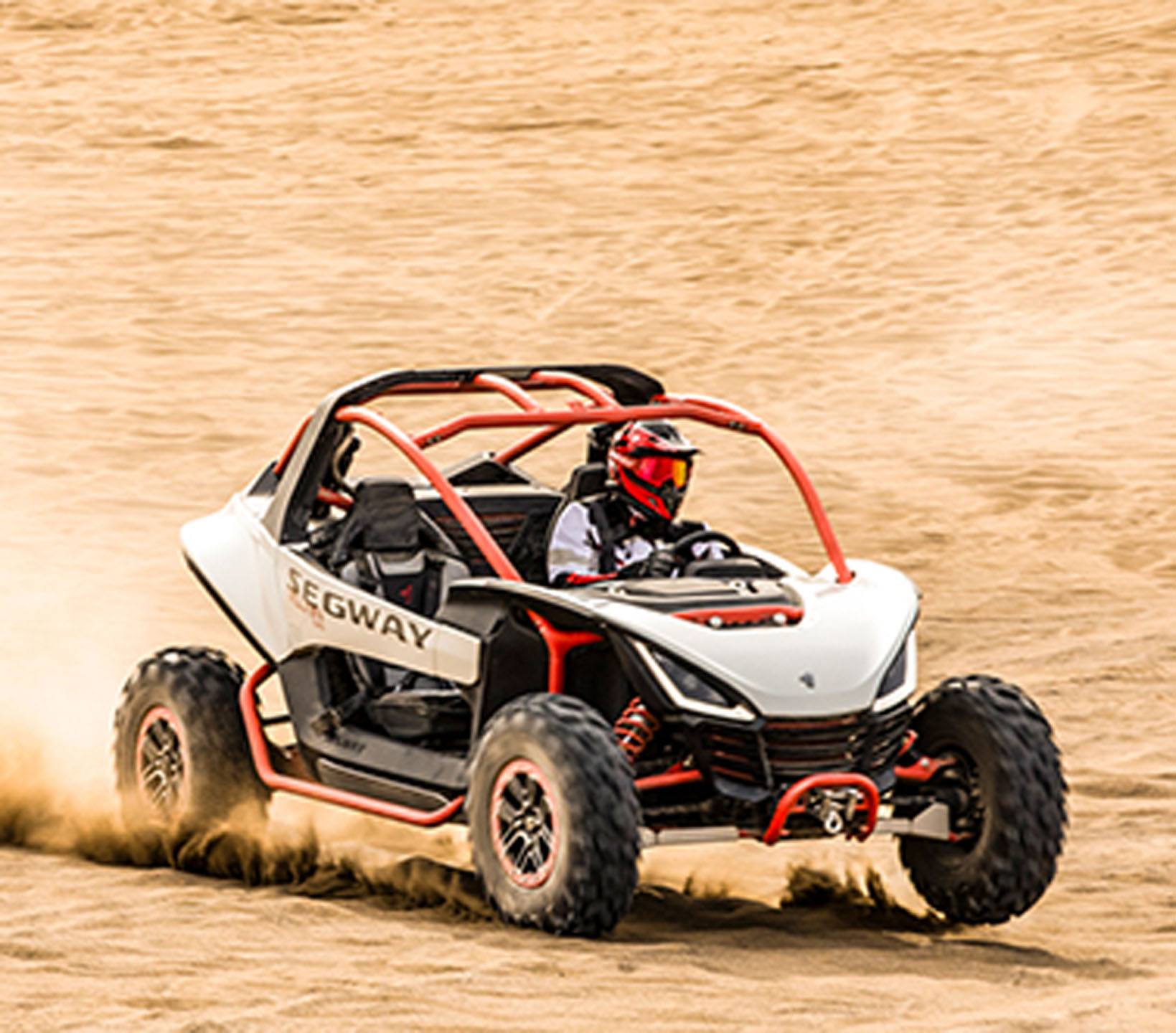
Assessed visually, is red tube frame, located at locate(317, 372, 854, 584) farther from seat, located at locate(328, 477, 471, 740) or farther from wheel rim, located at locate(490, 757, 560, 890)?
wheel rim, located at locate(490, 757, 560, 890)

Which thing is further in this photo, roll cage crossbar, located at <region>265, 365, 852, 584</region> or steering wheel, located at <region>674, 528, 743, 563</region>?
steering wheel, located at <region>674, 528, 743, 563</region>

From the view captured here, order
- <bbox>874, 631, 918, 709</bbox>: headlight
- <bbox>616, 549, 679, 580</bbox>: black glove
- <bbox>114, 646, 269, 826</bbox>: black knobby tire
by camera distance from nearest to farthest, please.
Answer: <bbox>874, 631, 918, 709</bbox>: headlight → <bbox>616, 549, 679, 580</bbox>: black glove → <bbox>114, 646, 269, 826</bbox>: black knobby tire

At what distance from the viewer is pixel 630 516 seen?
28.8 feet

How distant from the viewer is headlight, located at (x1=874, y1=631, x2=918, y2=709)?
780 centimetres

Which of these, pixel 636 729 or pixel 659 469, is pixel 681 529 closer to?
pixel 659 469

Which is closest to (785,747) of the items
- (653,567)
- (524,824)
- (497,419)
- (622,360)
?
(524,824)

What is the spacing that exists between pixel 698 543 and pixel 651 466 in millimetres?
343

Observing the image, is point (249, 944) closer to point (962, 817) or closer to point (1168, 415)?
point (962, 817)

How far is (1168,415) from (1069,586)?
500 centimetres

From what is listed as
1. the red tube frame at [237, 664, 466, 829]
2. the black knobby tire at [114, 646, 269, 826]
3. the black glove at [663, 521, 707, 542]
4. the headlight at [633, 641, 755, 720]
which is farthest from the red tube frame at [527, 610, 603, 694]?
the black knobby tire at [114, 646, 269, 826]

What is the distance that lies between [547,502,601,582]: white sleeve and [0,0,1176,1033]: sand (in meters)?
1.09

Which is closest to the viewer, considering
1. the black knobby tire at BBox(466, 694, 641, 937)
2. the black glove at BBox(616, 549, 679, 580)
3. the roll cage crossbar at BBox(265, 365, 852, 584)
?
the black knobby tire at BBox(466, 694, 641, 937)

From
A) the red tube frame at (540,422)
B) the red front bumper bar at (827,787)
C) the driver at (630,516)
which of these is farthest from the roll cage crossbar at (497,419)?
the red front bumper bar at (827,787)

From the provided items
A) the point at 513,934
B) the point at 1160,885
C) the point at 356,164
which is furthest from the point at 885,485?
the point at 356,164
